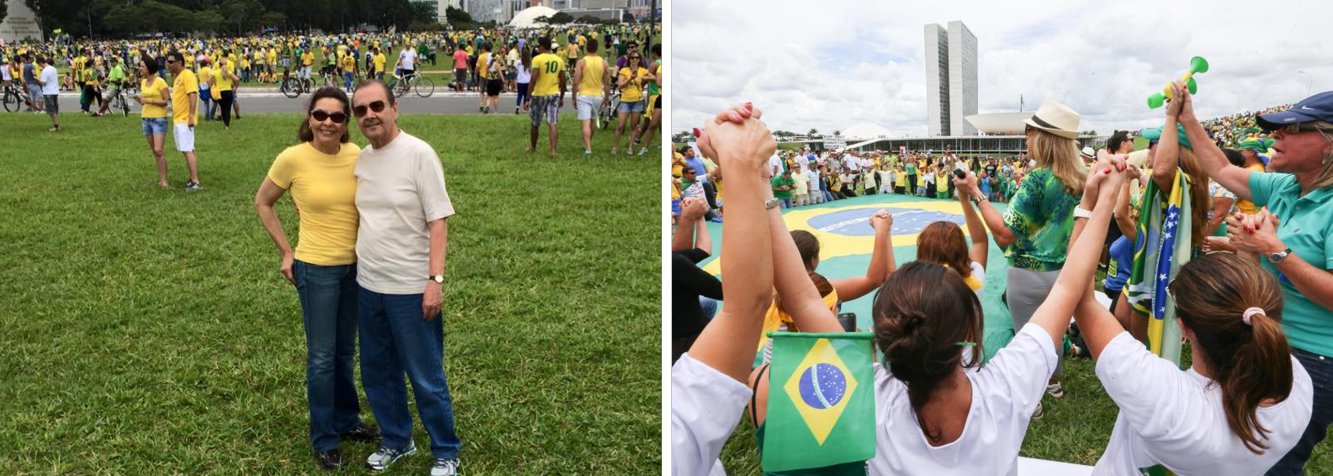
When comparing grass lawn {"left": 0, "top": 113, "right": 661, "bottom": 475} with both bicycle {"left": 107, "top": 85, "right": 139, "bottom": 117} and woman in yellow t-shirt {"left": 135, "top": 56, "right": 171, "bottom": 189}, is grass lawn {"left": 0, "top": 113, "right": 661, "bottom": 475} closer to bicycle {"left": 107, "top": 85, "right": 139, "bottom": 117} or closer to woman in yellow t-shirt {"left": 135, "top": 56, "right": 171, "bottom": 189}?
woman in yellow t-shirt {"left": 135, "top": 56, "right": 171, "bottom": 189}

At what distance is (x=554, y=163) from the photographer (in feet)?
33.3

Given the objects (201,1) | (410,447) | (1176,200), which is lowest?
(410,447)

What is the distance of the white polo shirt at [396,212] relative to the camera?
9.86ft

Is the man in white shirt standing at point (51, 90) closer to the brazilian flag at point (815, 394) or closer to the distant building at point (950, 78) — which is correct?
the distant building at point (950, 78)

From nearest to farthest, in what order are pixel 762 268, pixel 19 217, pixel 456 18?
pixel 762 268
pixel 19 217
pixel 456 18

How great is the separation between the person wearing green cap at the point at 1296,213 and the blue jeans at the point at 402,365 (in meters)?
2.27

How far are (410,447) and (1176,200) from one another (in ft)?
9.05

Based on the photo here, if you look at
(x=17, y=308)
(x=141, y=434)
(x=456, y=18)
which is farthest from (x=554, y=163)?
(x=456, y=18)

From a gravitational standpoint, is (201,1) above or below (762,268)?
above

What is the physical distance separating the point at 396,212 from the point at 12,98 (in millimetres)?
22044

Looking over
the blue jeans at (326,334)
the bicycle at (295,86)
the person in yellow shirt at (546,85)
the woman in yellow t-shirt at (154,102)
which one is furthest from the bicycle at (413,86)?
the blue jeans at (326,334)

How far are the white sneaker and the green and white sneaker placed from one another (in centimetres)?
21

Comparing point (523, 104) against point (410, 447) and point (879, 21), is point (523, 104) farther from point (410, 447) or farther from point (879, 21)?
point (879, 21)

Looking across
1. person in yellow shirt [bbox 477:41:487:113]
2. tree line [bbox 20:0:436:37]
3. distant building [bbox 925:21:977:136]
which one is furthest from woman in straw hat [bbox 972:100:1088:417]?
tree line [bbox 20:0:436:37]
